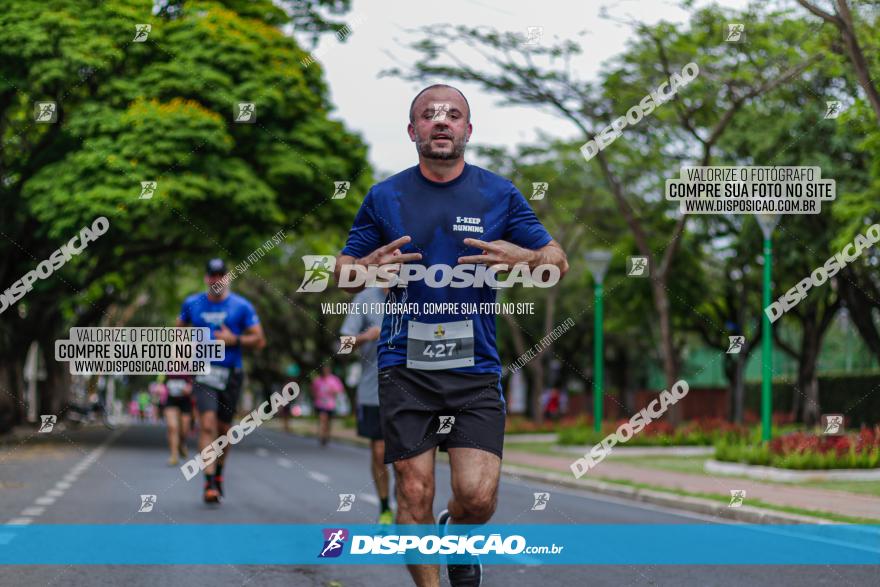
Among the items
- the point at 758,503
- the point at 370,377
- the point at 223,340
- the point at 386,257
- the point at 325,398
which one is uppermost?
the point at 386,257

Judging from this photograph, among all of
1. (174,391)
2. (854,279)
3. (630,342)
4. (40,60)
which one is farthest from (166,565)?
(630,342)

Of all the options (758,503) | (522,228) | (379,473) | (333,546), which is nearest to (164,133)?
(758,503)

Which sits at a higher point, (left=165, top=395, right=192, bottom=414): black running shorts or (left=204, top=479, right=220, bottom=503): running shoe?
(left=165, top=395, right=192, bottom=414): black running shorts

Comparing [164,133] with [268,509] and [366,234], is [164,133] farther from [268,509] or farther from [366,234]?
[366,234]

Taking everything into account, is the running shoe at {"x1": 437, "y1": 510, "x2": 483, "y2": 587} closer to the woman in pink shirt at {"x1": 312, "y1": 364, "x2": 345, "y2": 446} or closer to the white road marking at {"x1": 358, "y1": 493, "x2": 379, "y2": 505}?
the white road marking at {"x1": 358, "y1": 493, "x2": 379, "y2": 505}

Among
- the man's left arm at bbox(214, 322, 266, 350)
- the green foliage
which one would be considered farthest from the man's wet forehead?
the green foliage

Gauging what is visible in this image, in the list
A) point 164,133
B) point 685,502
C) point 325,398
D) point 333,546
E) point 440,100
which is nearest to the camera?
point 440,100

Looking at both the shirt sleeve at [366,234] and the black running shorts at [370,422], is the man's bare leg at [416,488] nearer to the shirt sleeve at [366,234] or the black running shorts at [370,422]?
the shirt sleeve at [366,234]

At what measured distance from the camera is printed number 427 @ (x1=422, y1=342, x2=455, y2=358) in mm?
5105

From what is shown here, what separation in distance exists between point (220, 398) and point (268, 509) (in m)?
1.27

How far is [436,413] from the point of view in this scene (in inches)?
203

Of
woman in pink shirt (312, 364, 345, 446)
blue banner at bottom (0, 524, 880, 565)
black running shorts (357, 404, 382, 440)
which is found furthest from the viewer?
woman in pink shirt (312, 364, 345, 446)

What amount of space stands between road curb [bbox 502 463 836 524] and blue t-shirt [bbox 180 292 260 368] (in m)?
4.50

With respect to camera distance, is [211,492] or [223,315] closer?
[223,315]
